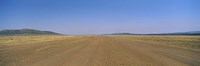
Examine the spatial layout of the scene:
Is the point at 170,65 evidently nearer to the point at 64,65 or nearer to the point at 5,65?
the point at 64,65

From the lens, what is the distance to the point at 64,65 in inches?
366

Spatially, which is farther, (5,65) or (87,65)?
(5,65)

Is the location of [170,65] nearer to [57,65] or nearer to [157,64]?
[157,64]

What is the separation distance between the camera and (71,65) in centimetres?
927

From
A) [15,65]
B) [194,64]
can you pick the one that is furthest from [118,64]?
[15,65]

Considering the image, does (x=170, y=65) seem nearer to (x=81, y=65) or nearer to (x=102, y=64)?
(x=102, y=64)

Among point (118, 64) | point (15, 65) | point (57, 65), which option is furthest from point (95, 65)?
point (15, 65)

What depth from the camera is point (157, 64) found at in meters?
9.27

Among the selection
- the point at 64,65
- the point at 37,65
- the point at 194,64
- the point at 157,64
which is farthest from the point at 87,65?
the point at 194,64

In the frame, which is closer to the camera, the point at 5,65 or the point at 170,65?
the point at 170,65

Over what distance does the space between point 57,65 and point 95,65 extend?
1611 mm

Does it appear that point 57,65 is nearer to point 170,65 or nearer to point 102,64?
point 102,64

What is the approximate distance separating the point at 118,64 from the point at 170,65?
2.10 m

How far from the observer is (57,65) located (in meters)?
9.36
